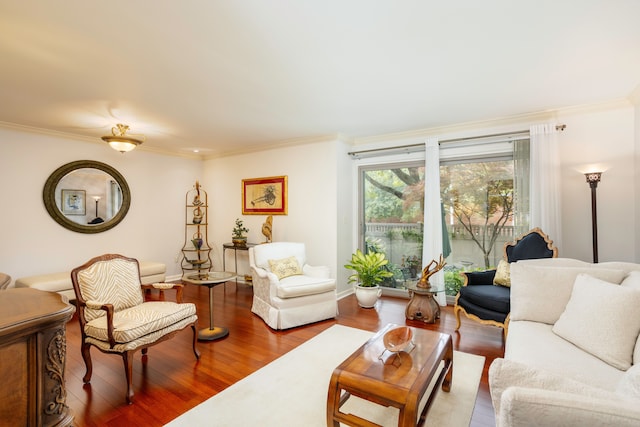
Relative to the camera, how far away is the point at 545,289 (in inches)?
92.6

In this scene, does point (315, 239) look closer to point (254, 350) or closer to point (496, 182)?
point (254, 350)

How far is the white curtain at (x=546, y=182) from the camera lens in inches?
138

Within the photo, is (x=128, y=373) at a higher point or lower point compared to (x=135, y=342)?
lower

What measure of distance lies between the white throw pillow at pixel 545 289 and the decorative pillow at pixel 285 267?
8.05 feet

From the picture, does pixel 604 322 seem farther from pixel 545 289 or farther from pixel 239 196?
pixel 239 196

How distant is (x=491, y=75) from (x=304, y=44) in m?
1.72

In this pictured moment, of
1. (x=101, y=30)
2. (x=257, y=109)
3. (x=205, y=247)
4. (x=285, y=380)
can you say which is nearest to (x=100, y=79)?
(x=101, y=30)

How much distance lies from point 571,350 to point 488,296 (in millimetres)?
1153

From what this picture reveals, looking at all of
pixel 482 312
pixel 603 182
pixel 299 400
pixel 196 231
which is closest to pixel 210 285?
pixel 299 400

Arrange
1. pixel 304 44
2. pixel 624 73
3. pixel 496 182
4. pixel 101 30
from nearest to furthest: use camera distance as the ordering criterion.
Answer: pixel 101 30, pixel 304 44, pixel 624 73, pixel 496 182

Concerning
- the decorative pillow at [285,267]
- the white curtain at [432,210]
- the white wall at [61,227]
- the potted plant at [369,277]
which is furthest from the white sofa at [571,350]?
the white wall at [61,227]

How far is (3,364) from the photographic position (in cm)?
103

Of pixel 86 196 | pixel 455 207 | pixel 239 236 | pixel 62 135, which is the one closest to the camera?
pixel 455 207

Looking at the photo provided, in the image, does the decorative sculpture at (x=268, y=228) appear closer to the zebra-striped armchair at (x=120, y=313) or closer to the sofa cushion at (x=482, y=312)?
the zebra-striped armchair at (x=120, y=313)
